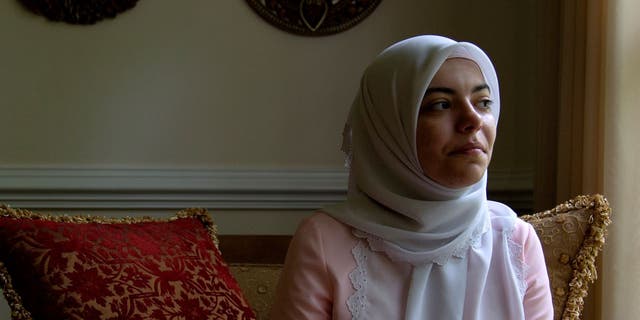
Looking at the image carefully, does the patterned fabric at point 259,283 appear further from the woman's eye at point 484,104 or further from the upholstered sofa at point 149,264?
the woman's eye at point 484,104

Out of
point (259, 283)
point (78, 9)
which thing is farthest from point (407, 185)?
point (78, 9)

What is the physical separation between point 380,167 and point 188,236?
74 cm

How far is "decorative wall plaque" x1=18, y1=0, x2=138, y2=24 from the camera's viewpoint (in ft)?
7.55

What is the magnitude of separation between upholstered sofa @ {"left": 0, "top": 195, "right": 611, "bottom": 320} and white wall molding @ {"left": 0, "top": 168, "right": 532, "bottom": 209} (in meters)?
0.40

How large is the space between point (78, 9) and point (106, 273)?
3.51 ft

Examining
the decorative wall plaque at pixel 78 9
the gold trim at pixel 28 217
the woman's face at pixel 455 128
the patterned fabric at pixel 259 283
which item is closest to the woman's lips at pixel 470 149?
the woman's face at pixel 455 128

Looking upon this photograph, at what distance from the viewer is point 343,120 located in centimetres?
243

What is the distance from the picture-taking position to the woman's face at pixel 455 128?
112cm

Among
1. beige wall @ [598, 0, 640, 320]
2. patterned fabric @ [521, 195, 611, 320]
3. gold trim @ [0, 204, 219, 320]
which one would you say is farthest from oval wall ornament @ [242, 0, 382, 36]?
A: patterned fabric @ [521, 195, 611, 320]

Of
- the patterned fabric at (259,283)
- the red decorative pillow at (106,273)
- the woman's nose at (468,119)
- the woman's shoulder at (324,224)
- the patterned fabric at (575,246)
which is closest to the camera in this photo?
the woman's nose at (468,119)

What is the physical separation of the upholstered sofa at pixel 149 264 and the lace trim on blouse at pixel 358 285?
526 mm

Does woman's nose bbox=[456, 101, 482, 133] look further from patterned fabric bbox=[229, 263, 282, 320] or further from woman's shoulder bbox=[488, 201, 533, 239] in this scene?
patterned fabric bbox=[229, 263, 282, 320]

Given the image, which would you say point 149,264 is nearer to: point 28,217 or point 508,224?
point 28,217

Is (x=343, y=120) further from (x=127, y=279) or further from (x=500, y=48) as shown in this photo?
(x=127, y=279)
